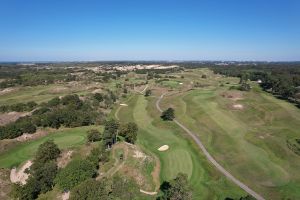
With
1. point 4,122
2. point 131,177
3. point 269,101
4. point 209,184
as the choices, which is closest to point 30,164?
point 131,177

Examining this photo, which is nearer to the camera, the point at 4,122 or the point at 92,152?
the point at 92,152

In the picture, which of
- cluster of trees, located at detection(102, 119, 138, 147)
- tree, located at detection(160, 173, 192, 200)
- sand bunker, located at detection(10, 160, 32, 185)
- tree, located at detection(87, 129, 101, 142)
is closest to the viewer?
tree, located at detection(160, 173, 192, 200)

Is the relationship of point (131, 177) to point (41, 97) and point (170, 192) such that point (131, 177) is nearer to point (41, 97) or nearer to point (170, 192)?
point (170, 192)

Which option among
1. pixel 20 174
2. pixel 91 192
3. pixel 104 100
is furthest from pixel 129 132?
pixel 104 100

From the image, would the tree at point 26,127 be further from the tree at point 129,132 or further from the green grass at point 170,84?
the green grass at point 170,84

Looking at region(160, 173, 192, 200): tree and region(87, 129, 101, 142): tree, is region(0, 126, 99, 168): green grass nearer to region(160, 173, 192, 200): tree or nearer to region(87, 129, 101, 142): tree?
region(87, 129, 101, 142): tree

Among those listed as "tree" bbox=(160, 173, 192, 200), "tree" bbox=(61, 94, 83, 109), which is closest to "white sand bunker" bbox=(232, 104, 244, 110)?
"tree" bbox=(61, 94, 83, 109)
